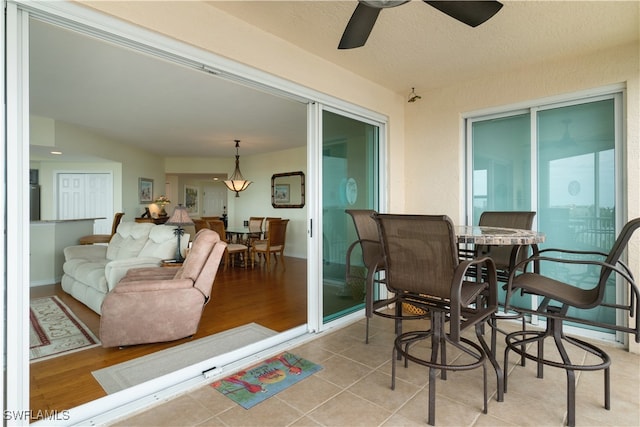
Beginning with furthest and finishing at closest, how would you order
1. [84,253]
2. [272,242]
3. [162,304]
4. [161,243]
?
→ [272,242], [84,253], [161,243], [162,304]

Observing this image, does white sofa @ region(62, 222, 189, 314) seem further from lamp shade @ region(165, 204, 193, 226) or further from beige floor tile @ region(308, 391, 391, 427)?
beige floor tile @ region(308, 391, 391, 427)

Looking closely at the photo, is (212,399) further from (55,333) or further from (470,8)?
(470,8)

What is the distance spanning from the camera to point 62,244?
202 inches

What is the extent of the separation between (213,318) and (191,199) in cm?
853

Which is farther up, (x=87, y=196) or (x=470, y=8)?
(x=470, y=8)

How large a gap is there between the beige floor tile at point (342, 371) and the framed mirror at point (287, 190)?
4.95 metres

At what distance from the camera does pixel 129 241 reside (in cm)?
426

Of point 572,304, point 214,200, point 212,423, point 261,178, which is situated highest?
point 261,178

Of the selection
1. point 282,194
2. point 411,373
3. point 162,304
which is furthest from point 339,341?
point 282,194

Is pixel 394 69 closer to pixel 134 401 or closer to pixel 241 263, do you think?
pixel 134 401

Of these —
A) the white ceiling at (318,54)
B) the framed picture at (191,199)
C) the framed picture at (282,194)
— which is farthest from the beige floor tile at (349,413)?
the framed picture at (191,199)

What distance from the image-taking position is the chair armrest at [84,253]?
14.5 ft

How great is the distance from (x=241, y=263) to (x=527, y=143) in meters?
5.17

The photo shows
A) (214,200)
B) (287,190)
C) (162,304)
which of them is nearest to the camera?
(162,304)
